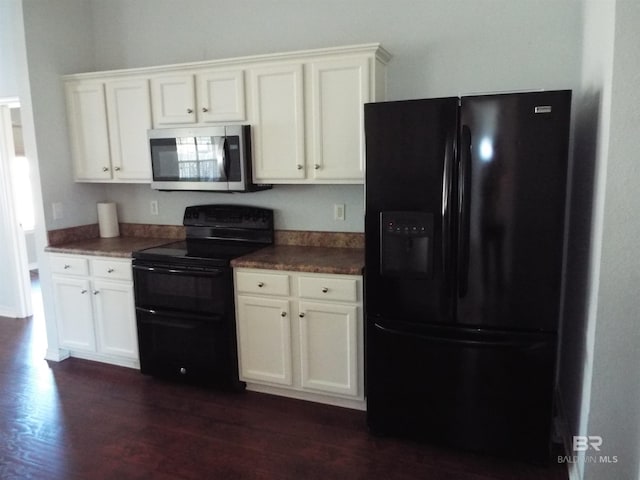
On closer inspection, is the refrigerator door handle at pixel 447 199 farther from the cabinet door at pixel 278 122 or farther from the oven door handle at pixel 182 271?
the oven door handle at pixel 182 271

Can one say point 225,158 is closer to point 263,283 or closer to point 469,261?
point 263,283

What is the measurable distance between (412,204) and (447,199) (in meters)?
0.17

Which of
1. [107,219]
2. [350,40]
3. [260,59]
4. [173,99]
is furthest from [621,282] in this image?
[107,219]

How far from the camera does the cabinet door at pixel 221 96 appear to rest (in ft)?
9.94

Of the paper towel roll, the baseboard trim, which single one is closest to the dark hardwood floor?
the baseboard trim

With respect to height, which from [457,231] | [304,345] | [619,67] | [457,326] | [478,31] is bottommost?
[304,345]

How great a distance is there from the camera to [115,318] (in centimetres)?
337

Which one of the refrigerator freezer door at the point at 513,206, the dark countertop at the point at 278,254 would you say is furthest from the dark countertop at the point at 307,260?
the refrigerator freezer door at the point at 513,206

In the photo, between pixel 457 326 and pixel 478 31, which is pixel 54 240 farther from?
pixel 478 31

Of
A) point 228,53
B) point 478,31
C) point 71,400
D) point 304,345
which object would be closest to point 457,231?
point 304,345

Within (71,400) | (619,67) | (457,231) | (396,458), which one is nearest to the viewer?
(619,67)

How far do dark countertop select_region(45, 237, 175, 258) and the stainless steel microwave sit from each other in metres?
0.47

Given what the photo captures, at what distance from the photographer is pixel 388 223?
7.73 ft

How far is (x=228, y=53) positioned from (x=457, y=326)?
7.99 ft
